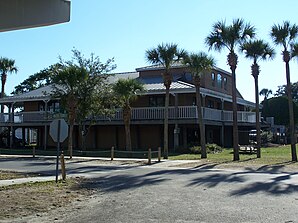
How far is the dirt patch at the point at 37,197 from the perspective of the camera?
32.4ft

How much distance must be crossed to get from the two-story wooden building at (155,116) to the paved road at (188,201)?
718 inches

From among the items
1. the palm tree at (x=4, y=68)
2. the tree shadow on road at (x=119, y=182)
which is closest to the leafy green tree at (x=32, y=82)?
the palm tree at (x=4, y=68)

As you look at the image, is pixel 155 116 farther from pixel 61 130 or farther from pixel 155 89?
pixel 61 130

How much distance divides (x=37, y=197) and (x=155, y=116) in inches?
927

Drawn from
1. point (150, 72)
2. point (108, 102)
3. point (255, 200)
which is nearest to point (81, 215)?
point (255, 200)

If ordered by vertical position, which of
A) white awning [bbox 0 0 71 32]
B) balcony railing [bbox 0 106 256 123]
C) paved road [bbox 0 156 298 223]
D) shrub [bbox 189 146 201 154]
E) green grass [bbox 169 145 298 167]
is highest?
white awning [bbox 0 0 71 32]

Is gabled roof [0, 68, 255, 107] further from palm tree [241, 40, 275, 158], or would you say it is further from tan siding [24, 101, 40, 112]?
palm tree [241, 40, 275, 158]

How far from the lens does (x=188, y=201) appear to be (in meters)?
11.0

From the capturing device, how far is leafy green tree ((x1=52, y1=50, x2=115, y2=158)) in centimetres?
3052

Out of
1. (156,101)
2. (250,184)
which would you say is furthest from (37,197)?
(156,101)

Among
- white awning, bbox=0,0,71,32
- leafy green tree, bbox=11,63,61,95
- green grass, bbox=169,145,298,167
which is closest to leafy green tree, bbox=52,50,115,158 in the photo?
green grass, bbox=169,145,298,167

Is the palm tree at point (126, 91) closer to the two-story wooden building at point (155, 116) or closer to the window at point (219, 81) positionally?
the two-story wooden building at point (155, 116)

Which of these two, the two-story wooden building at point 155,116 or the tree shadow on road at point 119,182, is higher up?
the two-story wooden building at point 155,116

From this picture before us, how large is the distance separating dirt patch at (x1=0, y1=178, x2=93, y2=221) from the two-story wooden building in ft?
64.0
